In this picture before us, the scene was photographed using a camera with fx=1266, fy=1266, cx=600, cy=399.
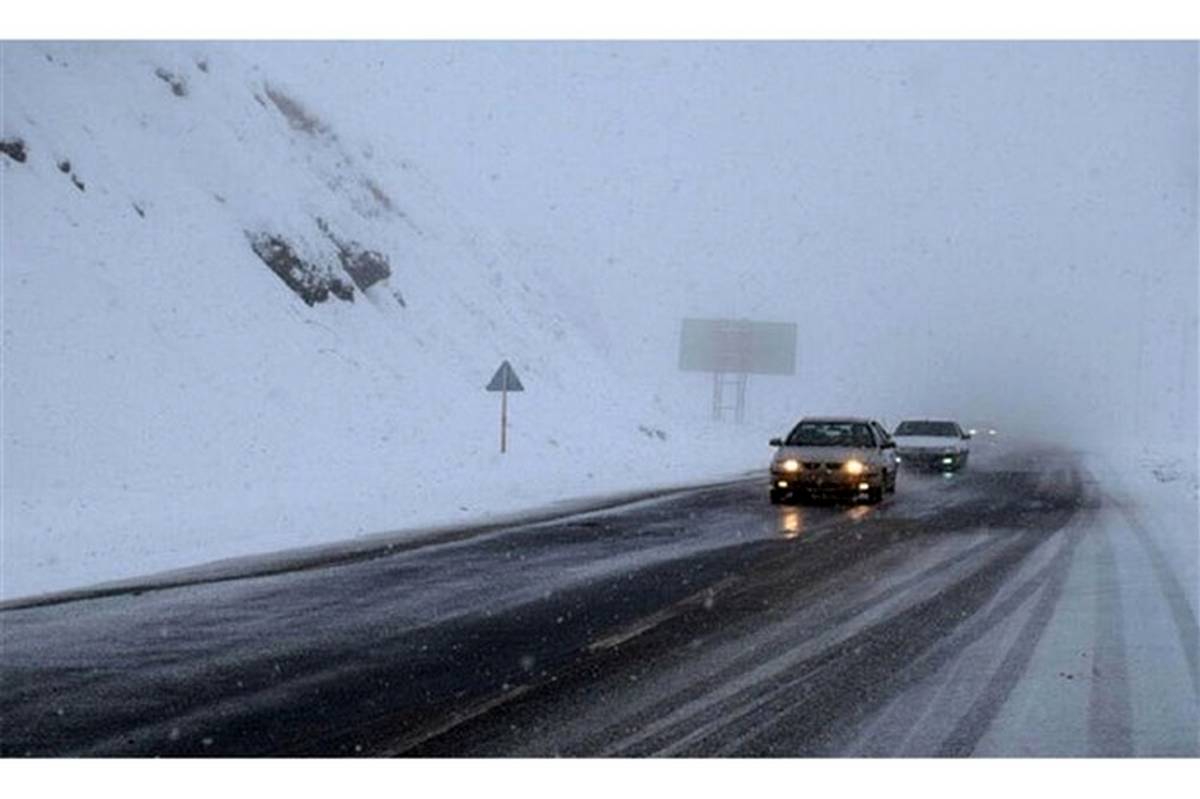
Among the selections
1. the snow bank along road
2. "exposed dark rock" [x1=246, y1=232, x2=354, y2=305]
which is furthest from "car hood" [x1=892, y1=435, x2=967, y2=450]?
"exposed dark rock" [x1=246, y1=232, x2=354, y2=305]

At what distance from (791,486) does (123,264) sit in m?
18.4

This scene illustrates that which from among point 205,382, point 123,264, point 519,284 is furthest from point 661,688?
point 519,284

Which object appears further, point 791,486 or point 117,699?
point 791,486

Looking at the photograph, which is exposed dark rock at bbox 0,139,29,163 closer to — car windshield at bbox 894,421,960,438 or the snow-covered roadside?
the snow-covered roadside

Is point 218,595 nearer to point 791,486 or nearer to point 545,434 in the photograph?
point 791,486

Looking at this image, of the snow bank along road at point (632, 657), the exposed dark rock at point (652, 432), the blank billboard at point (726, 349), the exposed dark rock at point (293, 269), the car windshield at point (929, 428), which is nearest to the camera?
the snow bank along road at point (632, 657)

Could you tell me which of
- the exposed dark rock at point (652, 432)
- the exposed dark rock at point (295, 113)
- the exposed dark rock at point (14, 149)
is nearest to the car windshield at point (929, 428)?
the exposed dark rock at point (652, 432)

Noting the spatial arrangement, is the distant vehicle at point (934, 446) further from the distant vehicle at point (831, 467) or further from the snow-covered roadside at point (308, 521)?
the distant vehicle at point (831, 467)

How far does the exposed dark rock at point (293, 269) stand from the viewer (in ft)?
130

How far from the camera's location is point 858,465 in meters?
21.4

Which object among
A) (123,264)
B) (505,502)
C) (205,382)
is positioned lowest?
(505,502)

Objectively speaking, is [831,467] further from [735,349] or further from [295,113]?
[735,349]

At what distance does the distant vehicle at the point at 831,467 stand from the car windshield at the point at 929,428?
11760mm

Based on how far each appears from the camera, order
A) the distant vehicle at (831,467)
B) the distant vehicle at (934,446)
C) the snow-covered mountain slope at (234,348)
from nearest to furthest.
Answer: the snow-covered mountain slope at (234,348) < the distant vehicle at (831,467) < the distant vehicle at (934,446)
